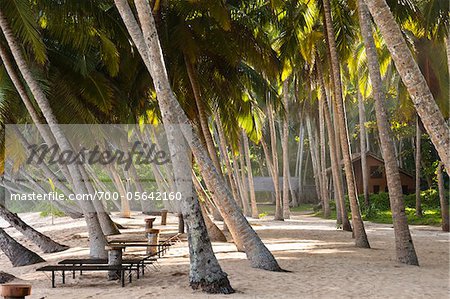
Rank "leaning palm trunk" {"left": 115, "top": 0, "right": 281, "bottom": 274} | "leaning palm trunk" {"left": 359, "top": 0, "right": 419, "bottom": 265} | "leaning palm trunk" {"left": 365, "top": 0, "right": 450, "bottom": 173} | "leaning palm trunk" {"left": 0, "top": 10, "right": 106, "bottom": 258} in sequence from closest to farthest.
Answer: "leaning palm trunk" {"left": 365, "top": 0, "right": 450, "bottom": 173} < "leaning palm trunk" {"left": 115, "top": 0, "right": 281, "bottom": 274} < "leaning palm trunk" {"left": 359, "top": 0, "right": 419, "bottom": 265} < "leaning palm trunk" {"left": 0, "top": 10, "right": 106, "bottom": 258}

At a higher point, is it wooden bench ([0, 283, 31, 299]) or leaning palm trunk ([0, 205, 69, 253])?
leaning palm trunk ([0, 205, 69, 253])

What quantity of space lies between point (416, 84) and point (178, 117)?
3.82m

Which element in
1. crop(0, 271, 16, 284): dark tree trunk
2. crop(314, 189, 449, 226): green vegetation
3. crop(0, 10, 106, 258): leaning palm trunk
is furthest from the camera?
crop(314, 189, 449, 226): green vegetation

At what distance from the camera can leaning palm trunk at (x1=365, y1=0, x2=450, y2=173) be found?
720 cm

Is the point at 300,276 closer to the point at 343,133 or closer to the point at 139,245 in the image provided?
the point at 139,245

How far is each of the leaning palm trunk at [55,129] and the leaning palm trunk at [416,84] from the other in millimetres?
6927

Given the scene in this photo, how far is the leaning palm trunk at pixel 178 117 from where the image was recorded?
9539mm

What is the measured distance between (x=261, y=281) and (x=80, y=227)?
1509 cm

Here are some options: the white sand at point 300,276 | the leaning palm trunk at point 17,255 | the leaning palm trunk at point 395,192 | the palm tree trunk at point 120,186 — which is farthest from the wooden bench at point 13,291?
the palm tree trunk at point 120,186

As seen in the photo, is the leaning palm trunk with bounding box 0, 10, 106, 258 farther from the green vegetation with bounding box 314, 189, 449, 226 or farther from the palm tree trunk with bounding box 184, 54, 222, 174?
the green vegetation with bounding box 314, 189, 449, 226

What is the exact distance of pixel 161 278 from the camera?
1022 centimetres

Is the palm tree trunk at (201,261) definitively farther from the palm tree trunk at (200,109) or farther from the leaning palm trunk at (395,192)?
the palm tree trunk at (200,109)

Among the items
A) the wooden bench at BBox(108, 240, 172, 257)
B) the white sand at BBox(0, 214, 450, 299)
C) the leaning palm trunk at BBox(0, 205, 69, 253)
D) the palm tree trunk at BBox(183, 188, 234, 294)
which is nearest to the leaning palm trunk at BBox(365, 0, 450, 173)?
the white sand at BBox(0, 214, 450, 299)

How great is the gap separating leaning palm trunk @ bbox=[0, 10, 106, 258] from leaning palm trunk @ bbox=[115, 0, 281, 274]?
10.5 feet
